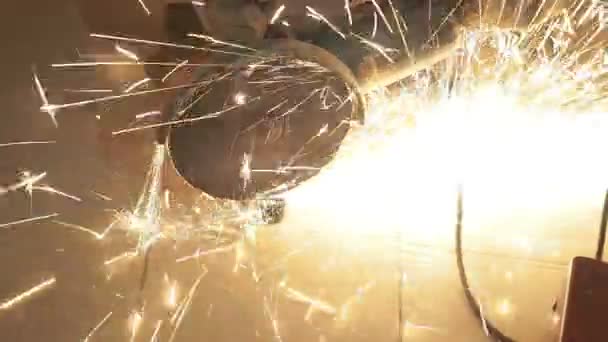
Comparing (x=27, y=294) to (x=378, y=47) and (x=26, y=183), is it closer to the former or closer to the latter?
(x=26, y=183)

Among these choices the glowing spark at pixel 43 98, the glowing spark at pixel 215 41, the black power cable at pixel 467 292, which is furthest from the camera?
the glowing spark at pixel 43 98

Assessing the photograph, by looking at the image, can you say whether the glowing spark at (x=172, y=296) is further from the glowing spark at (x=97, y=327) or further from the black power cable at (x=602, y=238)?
the black power cable at (x=602, y=238)

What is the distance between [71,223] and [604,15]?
34.6 inches

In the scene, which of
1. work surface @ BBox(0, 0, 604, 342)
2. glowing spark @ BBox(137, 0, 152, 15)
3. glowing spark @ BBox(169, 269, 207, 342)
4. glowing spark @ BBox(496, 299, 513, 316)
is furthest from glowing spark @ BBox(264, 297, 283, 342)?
glowing spark @ BBox(137, 0, 152, 15)

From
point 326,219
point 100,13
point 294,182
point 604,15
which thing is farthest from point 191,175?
point 604,15

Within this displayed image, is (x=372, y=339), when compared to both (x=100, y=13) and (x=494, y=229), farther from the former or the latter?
(x=100, y=13)

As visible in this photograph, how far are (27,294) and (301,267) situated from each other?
435mm

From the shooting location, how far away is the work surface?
1014 millimetres

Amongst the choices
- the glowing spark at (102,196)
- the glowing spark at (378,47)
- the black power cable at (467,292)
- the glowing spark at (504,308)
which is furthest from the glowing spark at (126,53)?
the glowing spark at (504,308)

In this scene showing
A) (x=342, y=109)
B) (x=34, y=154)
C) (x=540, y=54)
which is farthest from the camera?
(x=34, y=154)

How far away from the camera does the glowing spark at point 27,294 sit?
1.06 metres

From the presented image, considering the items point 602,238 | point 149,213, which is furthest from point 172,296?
point 602,238

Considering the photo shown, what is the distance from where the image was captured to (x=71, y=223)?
1114 mm

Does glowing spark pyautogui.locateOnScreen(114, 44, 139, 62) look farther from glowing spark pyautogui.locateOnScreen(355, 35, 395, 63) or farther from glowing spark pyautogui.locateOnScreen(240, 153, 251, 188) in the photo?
glowing spark pyautogui.locateOnScreen(355, 35, 395, 63)
